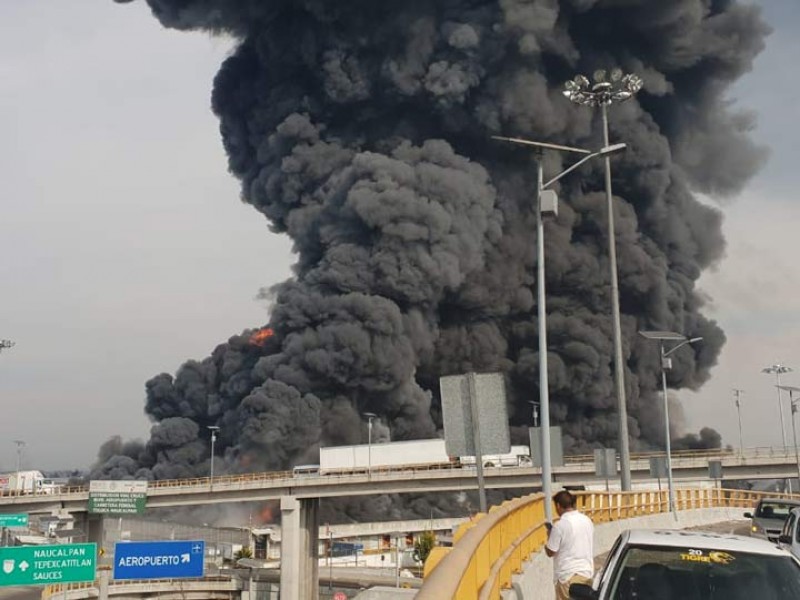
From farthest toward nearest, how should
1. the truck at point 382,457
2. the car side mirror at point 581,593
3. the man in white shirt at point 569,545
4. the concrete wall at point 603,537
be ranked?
1. the truck at point 382,457
2. the concrete wall at point 603,537
3. the man in white shirt at point 569,545
4. the car side mirror at point 581,593

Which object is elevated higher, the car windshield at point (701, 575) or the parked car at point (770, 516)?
the car windshield at point (701, 575)

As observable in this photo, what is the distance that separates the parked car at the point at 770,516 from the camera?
2309 cm

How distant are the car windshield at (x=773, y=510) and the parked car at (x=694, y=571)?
1729 cm

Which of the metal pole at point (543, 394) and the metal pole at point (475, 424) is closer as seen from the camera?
the metal pole at point (475, 424)

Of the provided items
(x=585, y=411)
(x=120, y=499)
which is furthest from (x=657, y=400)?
(x=120, y=499)

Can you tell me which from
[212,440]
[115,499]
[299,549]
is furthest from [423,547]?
[212,440]

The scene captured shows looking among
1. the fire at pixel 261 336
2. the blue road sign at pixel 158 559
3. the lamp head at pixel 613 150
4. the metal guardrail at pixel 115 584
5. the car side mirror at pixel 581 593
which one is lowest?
the metal guardrail at pixel 115 584

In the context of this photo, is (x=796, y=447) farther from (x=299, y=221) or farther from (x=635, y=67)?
(x=299, y=221)

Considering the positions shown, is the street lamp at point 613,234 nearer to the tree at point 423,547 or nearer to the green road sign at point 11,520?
the green road sign at point 11,520

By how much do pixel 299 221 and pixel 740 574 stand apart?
76.3m

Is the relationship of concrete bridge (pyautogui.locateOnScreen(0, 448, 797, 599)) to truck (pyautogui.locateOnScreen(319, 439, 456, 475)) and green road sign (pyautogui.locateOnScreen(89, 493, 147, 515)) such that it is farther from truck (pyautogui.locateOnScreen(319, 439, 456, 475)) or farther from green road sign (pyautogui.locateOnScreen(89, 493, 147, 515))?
green road sign (pyautogui.locateOnScreen(89, 493, 147, 515))

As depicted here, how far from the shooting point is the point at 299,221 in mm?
82375

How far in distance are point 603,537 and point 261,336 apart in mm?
62576

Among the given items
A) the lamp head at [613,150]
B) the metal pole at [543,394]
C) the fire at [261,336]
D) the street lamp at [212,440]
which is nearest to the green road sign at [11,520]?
the metal pole at [543,394]
